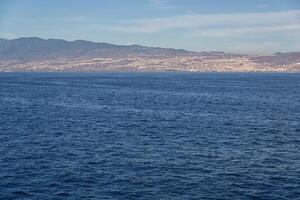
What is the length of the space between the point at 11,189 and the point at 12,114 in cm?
6816

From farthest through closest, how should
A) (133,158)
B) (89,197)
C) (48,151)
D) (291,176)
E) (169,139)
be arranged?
(169,139) < (48,151) < (133,158) < (291,176) < (89,197)

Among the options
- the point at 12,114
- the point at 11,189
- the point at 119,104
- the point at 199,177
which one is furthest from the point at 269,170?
the point at 119,104

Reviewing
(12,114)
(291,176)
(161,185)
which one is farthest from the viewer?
(12,114)

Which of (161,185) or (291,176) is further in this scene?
(291,176)

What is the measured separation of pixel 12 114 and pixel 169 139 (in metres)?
52.1

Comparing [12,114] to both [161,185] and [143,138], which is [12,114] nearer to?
[143,138]

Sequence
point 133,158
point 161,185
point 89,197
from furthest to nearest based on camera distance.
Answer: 1. point 133,158
2. point 161,185
3. point 89,197

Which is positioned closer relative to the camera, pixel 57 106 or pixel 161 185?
pixel 161 185

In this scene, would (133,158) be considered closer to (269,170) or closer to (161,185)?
(161,185)

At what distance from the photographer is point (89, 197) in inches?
1997

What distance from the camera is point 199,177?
5800 centimetres

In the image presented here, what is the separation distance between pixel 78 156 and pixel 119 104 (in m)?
77.2

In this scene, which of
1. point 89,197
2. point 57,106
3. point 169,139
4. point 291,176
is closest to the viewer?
point 89,197

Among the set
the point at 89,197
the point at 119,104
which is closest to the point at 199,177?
the point at 89,197
